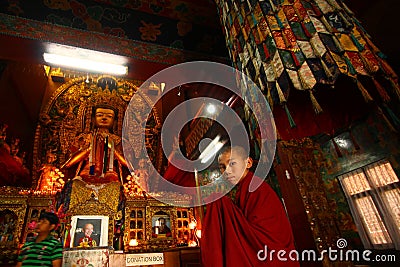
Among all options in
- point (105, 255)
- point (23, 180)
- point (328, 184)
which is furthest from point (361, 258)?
point (23, 180)

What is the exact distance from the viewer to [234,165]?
176 centimetres

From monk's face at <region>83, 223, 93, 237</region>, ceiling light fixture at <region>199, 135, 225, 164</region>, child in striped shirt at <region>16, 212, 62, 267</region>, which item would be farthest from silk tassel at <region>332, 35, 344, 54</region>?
monk's face at <region>83, 223, 93, 237</region>

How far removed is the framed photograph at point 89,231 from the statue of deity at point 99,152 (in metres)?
0.67

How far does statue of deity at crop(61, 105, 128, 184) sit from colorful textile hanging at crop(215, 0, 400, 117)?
3.16 meters

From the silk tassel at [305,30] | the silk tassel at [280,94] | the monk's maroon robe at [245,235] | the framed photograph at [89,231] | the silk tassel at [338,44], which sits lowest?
the monk's maroon robe at [245,235]

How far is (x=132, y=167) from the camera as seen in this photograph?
4.73 m

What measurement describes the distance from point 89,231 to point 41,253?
1.04 m

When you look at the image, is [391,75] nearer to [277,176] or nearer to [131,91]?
[277,176]

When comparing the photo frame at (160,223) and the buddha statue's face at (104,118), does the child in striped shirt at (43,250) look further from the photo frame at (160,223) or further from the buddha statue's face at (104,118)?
the buddha statue's face at (104,118)

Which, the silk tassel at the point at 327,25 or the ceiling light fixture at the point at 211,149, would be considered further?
the ceiling light fixture at the point at 211,149

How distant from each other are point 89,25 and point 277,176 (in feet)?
12.0

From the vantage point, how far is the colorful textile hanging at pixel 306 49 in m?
1.59

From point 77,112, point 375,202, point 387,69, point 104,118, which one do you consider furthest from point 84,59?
point 375,202

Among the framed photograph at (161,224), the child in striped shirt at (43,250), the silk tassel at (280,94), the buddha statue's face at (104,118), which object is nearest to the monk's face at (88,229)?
the child in striped shirt at (43,250)
